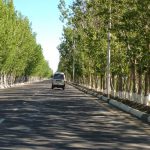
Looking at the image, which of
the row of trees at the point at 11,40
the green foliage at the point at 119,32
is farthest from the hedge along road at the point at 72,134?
the row of trees at the point at 11,40

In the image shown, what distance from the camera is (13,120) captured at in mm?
18641

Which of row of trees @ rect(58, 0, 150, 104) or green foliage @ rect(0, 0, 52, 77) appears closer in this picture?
row of trees @ rect(58, 0, 150, 104)

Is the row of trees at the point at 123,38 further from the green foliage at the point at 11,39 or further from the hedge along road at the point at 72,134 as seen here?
the green foliage at the point at 11,39

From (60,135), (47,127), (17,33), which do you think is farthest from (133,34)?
(17,33)

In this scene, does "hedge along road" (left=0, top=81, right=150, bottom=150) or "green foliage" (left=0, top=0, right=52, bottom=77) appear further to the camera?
"green foliage" (left=0, top=0, right=52, bottom=77)

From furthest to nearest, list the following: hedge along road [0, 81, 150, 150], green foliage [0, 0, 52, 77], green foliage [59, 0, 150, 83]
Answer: green foliage [0, 0, 52, 77] → green foliage [59, 0, 150, 83] → hedge along road [0, 81, 150, 150]

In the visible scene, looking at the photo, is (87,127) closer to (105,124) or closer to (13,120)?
(105,124)

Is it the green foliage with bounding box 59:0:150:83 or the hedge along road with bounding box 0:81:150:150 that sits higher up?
the green foliage with bounding box 59:0:150:83

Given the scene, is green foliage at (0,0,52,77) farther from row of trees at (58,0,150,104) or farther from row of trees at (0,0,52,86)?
row of trees at (58,0,150,104)

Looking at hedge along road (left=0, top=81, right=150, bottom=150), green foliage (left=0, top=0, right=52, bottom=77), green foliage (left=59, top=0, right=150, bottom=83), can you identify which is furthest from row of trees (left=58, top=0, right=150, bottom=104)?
green foliage (left=0, top=0, right=52, bottom=77)

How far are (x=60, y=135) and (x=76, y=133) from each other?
0.70 metres

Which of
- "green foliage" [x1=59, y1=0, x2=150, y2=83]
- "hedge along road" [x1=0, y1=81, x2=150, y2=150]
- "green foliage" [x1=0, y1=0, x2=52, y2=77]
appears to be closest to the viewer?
"hedge along road" [x1=0, y1=81, x2=150, y2=150]

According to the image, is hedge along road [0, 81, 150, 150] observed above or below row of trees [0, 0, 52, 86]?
below

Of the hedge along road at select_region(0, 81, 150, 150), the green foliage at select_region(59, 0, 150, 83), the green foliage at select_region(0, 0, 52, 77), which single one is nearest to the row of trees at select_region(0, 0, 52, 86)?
the green foliage at select_region(0, 0, 52, 77)
